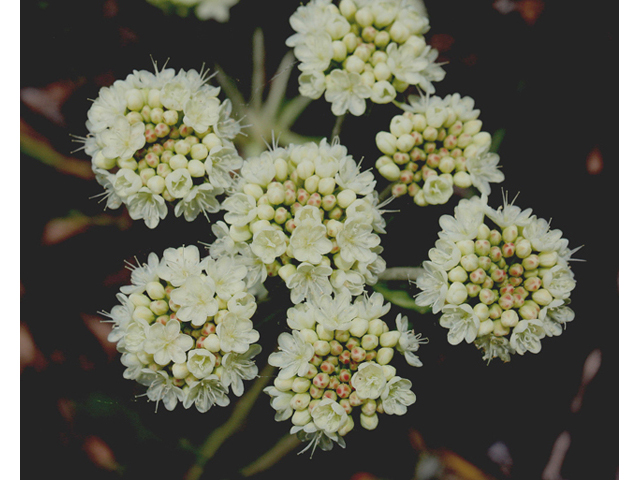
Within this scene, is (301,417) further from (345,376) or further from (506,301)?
(506,301)

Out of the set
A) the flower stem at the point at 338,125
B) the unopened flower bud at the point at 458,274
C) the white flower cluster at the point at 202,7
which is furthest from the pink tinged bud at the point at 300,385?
the white flower cluster at the point at 202,7

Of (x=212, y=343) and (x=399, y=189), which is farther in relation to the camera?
(x=399, y=189)

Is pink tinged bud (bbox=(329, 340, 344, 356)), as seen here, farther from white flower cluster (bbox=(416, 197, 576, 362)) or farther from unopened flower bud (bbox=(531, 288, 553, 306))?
unopened flower bud (bbox=(531, 288, 553, 306))

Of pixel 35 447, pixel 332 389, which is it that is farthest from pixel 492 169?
pixel 35 447

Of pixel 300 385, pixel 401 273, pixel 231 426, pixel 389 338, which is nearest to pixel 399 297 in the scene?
pixel 401 273

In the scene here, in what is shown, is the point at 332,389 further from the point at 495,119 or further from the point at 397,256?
the point at 495,119

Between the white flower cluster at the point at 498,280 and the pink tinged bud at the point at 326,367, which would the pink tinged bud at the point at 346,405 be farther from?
the white flower cluster at the point at 498,280
